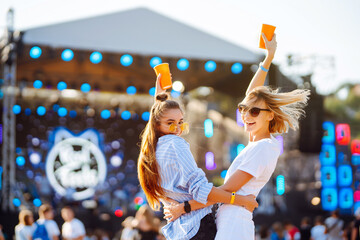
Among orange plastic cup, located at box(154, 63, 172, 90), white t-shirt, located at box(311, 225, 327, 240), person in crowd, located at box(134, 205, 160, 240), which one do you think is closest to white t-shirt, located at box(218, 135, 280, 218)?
orange plastic cup, located at box(154, 63, 172, 90)

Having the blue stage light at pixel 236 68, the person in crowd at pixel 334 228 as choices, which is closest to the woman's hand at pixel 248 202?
the person in crowd at pixel 334 228

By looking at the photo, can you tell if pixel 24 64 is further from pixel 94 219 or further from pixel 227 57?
pixel 227 57

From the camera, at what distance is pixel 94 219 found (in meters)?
12.0

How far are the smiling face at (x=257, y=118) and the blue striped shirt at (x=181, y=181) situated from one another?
365 millimetres

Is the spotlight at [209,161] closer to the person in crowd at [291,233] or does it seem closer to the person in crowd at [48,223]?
the person in crowd at [291,233]

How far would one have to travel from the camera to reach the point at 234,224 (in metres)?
2.19

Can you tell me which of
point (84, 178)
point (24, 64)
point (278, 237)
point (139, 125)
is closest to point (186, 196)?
point (278, 237)

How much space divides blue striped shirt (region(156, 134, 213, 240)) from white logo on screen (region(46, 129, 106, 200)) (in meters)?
12.9

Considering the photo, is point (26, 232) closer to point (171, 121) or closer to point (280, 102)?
point (171, 121)

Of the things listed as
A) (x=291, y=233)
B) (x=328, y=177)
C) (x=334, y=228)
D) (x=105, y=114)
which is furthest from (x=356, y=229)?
(x=105, y=114)

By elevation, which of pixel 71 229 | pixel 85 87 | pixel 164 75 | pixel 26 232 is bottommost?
pixel 71 229

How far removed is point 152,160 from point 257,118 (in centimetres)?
55

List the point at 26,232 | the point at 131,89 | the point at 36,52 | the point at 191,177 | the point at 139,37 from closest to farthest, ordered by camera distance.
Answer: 1. the point at 191,177
2. the point at 26,232
3. the point at 36,52
4. the point at 139,37
5. the point at 131,89

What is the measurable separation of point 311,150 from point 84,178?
24.3 feet
